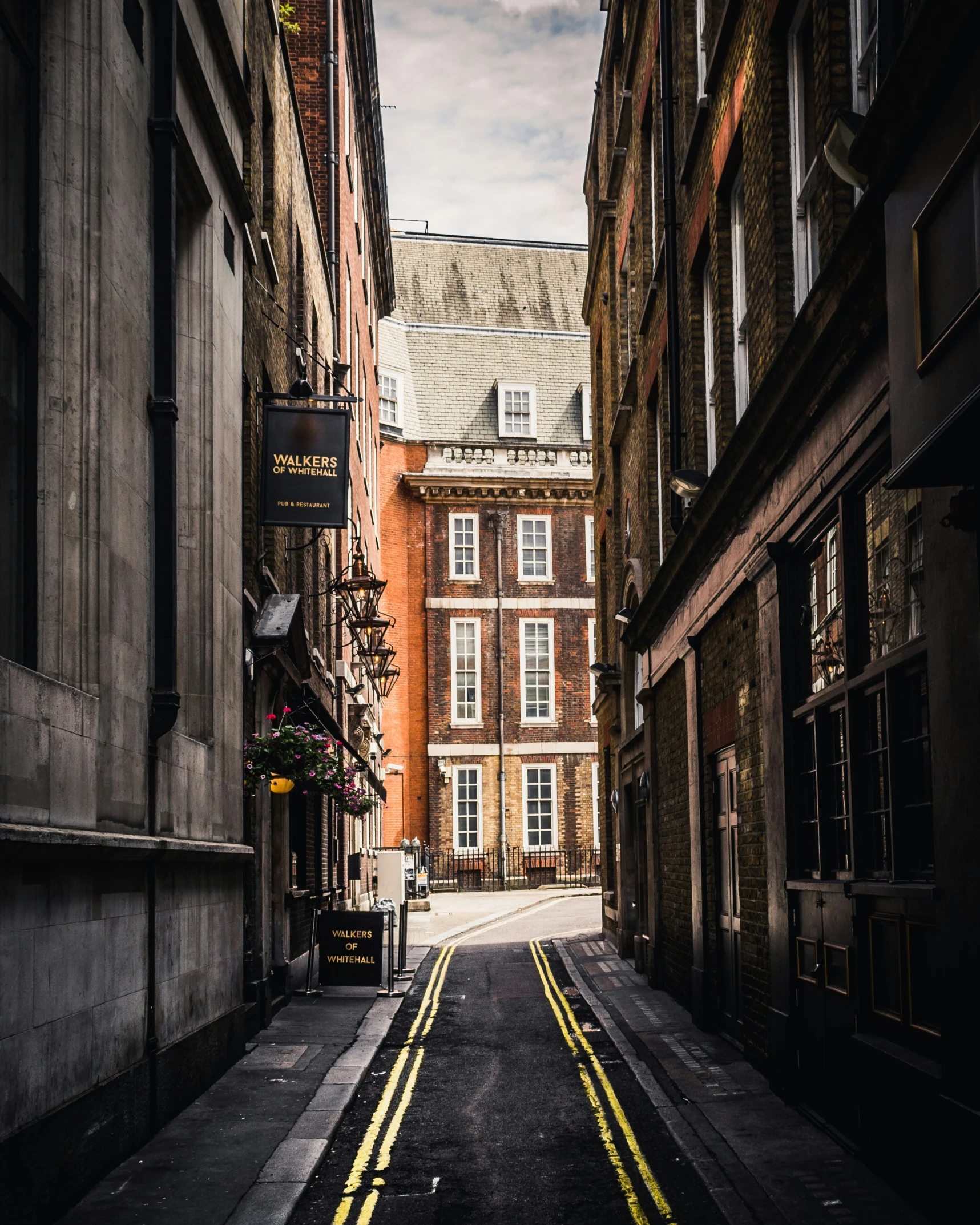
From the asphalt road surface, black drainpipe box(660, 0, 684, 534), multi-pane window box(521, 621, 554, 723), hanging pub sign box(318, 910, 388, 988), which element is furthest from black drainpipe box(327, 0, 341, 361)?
multi-pane window box(521, 621, 554, 723)

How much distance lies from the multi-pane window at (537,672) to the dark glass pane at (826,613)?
37003 mm

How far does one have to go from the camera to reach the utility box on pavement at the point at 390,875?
29938 millimetres

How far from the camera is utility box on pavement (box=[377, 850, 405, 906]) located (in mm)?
29938

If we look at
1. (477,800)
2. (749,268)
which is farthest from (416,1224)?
(477,800)

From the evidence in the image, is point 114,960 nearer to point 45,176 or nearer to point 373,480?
point 45,176

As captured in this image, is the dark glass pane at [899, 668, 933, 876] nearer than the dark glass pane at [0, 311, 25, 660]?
No

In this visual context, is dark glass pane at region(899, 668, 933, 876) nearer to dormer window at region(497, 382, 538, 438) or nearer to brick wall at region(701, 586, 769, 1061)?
brick wall at region(701, 586, 769, 1061)

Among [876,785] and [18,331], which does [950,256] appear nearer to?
[876,785]

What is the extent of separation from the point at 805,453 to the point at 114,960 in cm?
539

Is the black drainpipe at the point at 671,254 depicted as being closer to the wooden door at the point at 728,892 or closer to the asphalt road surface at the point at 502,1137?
the wooden door at the point at 728,892

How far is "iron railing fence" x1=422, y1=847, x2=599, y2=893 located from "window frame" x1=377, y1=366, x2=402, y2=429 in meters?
14.9

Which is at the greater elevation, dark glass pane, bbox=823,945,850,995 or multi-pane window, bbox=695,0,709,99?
multi-pane window, bbox=695,0,709,99

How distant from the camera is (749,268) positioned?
11.1 meters

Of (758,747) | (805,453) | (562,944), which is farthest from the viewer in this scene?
(562,944)
